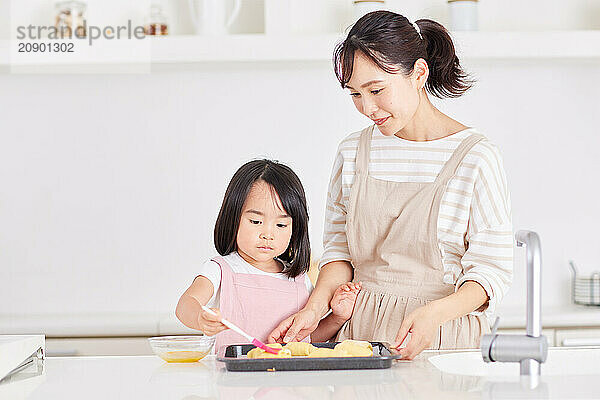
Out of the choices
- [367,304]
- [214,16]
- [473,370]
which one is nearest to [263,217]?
[367,304]

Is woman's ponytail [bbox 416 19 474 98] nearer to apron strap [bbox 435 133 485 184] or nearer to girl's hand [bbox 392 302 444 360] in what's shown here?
apron strap [bbox 435 133 485 184]

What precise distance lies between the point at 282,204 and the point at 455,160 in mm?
335

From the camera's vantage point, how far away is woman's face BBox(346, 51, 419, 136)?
4.71 feet

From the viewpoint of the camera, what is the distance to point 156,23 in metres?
2.70

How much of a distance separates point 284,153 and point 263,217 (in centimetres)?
137

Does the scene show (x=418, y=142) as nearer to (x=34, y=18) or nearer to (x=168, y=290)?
(x=168, y=290)

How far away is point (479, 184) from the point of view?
1.44 m

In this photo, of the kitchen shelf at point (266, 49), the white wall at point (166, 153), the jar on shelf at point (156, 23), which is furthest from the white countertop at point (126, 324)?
the jar on shelf at point (156, 23)

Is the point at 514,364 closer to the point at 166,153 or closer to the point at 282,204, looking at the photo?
the point at 282,204

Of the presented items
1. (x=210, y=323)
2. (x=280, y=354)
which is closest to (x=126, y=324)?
(x=210, y=323)

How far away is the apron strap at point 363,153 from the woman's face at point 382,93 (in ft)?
0.38

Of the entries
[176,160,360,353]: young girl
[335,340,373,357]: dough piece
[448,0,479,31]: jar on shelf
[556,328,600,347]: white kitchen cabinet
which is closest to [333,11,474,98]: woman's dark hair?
[176,160,360,353]: young girl

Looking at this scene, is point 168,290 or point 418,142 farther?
point 168,290

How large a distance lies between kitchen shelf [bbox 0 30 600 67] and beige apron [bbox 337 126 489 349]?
1.07m
